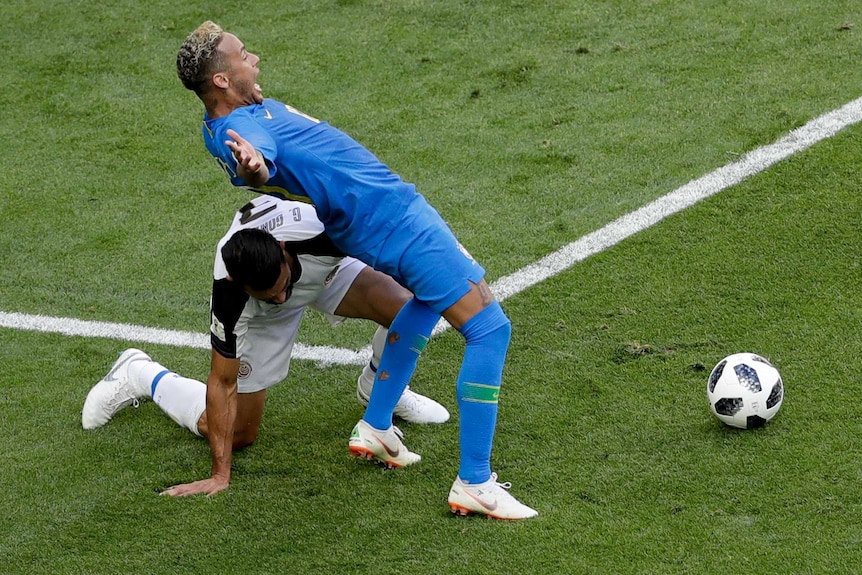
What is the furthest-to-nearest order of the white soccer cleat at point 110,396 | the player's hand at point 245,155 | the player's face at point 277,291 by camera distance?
the white soccer cleat at point 110,396 < the player's face at point 277,291 < the player's hand at point 245,155

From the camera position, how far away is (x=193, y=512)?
4.76m

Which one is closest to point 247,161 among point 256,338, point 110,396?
point 256,338

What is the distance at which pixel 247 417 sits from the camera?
16.7ft

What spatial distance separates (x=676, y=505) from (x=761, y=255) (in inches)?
83.1

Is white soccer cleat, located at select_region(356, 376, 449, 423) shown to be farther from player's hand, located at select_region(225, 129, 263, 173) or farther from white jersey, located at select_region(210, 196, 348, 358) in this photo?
player's hand, located at select_region(225, 129, 263, 173)

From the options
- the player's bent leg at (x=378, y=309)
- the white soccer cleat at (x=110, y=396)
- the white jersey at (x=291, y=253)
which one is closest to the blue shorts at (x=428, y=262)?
the white jersey at (x=291, y=253)

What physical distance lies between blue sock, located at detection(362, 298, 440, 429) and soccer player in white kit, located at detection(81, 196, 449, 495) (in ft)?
1.05

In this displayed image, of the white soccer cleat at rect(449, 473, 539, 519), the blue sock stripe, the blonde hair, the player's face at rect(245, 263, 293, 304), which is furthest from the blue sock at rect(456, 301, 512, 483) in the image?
the blue sock stripe

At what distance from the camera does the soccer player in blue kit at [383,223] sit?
4465 millimetres

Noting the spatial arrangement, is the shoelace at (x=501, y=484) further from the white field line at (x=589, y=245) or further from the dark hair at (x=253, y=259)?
the white field line at (x=589, y=245)

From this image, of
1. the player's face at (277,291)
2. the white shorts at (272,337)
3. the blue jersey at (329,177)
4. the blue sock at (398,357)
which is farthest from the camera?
the white shorts at (272,337)

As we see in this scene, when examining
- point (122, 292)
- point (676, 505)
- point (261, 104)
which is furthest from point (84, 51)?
point (676, 505)

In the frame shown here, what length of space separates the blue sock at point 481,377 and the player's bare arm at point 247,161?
A: 99 centimetres

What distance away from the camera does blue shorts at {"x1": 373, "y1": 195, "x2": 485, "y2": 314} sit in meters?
4.50
